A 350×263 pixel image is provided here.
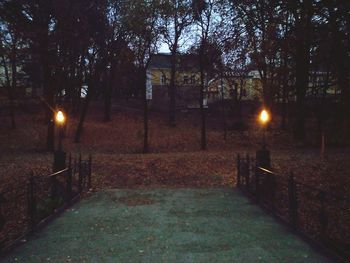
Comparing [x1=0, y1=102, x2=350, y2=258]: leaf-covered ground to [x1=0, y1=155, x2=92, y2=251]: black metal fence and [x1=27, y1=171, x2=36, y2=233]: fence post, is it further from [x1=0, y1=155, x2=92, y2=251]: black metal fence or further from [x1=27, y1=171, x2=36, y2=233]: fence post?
Answer: [x1=27, y1=171, x2=36, y2=233]: fence post

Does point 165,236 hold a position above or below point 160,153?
below

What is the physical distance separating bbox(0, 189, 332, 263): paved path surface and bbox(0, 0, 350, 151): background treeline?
215 inches

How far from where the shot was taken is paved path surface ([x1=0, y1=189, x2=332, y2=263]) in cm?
708

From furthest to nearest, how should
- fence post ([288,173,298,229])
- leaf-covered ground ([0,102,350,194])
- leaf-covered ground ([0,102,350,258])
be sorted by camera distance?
leaf-covered ground ([0,102,350,194]) → leaf-covered ground ([0,102,350,258]) → fence post ([288,173,298,229])

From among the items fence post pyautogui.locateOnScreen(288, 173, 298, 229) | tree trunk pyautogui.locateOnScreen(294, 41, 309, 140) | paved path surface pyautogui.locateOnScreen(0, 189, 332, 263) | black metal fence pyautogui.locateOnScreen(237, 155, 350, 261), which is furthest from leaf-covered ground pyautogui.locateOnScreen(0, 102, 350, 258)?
fence post pyautogui.locateOnScreen(288, 173, 298, 229)

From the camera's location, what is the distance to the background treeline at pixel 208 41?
40.4ft

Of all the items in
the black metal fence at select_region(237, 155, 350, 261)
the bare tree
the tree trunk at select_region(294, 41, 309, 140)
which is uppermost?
the bare tree

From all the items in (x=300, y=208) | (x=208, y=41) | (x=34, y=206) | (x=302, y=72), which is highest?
(x=208, y=41)

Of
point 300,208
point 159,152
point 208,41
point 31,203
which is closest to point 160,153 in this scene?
point 159,152

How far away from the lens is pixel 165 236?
851cm

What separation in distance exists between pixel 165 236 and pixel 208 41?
22.0 meters

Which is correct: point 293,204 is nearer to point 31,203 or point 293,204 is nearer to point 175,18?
point 31,203

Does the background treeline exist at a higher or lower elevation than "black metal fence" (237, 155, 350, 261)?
higher

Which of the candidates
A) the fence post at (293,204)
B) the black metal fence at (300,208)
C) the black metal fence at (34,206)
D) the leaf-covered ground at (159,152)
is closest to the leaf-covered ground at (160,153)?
the leaf-covered ground at (159,152)
